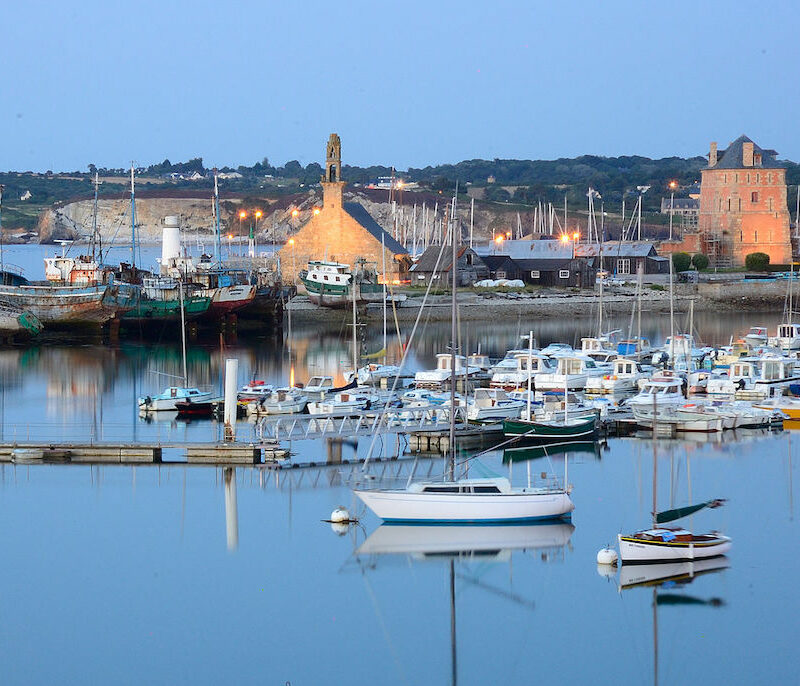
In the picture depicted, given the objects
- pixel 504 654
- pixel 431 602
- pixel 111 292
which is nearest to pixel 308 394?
pixel 431 602

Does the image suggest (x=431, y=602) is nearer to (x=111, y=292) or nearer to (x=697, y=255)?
(x=111, y=292)

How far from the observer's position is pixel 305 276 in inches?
2270

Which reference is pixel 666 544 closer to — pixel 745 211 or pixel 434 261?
pixel 434 261

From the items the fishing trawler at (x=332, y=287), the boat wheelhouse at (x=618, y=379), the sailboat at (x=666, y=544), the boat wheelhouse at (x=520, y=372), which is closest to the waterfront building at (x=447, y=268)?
the fishing trawler at (x=332, y=287)

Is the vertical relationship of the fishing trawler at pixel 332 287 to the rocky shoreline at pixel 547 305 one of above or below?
above

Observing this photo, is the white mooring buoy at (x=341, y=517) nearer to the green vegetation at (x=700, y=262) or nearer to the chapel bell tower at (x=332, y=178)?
the chapel bell tower at (x=332, y=178)

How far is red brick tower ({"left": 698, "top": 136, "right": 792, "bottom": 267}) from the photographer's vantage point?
8006 cm

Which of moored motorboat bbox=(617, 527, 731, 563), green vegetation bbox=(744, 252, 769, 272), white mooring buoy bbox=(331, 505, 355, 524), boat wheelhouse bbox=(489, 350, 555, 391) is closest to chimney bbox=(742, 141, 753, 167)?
green vegetation bbox=(744, 252, 769, 272)

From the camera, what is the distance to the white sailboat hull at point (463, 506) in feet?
67.4

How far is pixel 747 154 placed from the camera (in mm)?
80750

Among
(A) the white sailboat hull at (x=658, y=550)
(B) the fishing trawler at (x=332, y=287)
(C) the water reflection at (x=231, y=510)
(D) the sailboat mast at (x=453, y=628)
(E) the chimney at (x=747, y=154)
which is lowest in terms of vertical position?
(D) the sailboat mast at (x=453, y=628)

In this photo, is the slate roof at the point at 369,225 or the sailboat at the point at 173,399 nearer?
the sailboat at the point at 173,399

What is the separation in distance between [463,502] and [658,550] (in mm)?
2977

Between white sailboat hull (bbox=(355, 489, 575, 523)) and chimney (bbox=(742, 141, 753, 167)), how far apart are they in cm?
6303
